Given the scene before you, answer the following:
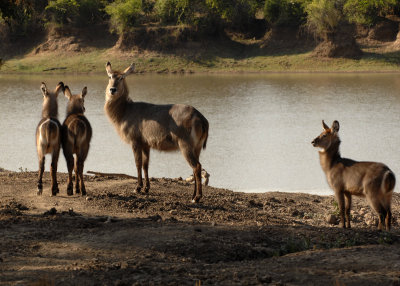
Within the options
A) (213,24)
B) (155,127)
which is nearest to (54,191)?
(155,127)

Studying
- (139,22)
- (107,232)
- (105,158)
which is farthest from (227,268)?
(139,22)

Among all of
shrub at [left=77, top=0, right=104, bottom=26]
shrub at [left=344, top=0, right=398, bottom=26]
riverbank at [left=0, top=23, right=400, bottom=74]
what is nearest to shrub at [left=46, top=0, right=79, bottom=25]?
shrub at [left=77, top=0, right=104, bottom=26]

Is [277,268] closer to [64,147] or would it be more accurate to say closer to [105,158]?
[64,147]

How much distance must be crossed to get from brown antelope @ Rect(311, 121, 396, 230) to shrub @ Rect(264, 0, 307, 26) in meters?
33.8

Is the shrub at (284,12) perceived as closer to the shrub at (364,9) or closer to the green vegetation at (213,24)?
the green vegetation at (213,24)

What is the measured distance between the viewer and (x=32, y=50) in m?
42.7

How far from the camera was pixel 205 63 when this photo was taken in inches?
1495

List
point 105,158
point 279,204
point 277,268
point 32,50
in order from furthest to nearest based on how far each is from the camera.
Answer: point 32,50 → point 105,158 → point 279,204 → point 277,268

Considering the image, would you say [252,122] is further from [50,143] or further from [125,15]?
[125,15]

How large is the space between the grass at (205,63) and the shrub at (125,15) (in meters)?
2.23

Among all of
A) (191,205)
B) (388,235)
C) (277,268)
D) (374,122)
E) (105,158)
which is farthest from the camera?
(374,122)

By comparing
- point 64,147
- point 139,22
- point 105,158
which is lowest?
point 105,158

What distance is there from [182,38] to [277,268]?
35.3m

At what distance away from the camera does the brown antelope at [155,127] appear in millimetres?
9562
